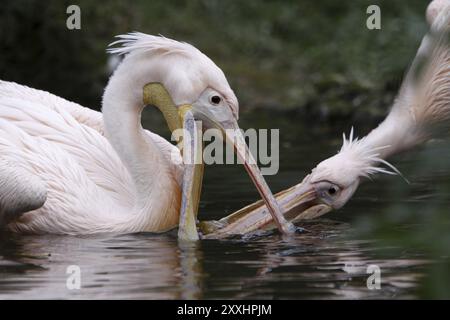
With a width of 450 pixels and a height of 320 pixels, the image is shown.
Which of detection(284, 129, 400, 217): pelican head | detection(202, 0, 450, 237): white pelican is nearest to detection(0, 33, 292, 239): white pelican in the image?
detection(202, 0, 450, 237): white pelican

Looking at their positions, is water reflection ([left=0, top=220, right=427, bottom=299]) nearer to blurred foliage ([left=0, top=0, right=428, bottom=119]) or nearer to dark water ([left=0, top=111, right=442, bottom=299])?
dark water ([left=0, top=111, right=442, bottom=299])

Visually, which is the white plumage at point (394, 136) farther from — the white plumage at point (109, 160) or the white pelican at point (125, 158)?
the white plumage at point (109, 160)

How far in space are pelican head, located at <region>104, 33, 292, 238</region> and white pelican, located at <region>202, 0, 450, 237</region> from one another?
0.36 metres

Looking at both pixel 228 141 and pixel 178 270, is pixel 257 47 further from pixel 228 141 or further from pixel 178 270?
pixel 178 270

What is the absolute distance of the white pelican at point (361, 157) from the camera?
663 centimetres

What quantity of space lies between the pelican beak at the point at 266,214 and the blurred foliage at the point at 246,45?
6.90 meters

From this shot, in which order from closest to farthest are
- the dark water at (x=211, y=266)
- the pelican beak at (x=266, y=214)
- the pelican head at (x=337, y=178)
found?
the dark water at (x=211, y=266), the pelican beak at (x=266, y=214), the pelican head at (x=337, y=178)

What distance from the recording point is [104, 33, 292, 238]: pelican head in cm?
623

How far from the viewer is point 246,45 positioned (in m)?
19.5

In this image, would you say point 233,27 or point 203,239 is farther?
point 233,27

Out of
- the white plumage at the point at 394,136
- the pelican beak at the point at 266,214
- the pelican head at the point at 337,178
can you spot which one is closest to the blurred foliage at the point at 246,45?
A: the white plumage at the point at 394,136

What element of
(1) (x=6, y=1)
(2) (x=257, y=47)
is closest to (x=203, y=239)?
(1) (x=6, y=1)

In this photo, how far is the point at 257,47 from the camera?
64.2 ft
